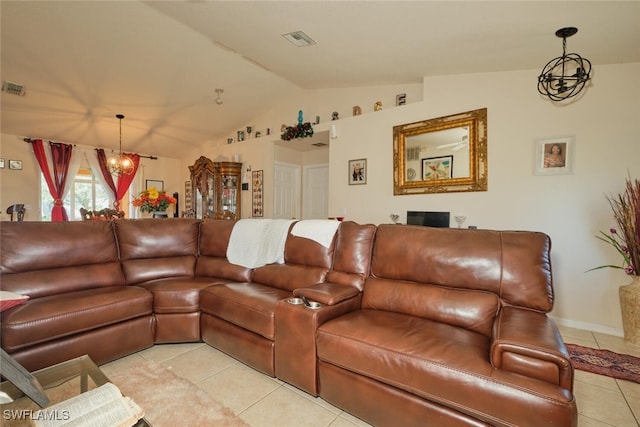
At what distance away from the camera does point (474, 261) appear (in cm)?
170

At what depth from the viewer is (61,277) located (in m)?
2.14

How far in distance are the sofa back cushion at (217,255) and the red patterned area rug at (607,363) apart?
269cm

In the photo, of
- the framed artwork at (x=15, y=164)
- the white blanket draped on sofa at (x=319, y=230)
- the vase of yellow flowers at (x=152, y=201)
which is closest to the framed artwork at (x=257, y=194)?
the vase of yellow flowers at (x=152, y=201)

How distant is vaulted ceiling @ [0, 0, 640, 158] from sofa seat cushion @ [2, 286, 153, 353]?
109 inches

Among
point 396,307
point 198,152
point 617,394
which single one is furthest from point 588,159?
point 198,152

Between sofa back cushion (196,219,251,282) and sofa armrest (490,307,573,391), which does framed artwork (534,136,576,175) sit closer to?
sofa armrest (490,307,573,391)

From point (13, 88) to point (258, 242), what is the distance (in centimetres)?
422

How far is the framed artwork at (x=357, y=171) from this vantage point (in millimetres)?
4230

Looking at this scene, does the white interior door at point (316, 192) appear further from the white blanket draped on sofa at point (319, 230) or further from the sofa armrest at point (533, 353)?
the sofa armrest at point (533, 353)

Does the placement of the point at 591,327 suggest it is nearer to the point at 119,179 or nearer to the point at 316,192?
the point at 316,192

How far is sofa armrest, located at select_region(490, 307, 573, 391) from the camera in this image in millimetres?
1049

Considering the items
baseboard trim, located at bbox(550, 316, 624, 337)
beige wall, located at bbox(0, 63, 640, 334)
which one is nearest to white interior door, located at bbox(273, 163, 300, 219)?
beige wall, located at bbox(0, 63, 640, 334)

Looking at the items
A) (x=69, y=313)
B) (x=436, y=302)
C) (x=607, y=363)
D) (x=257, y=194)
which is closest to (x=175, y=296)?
(x=69, y=313)

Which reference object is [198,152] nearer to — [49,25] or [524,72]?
[49,25]
